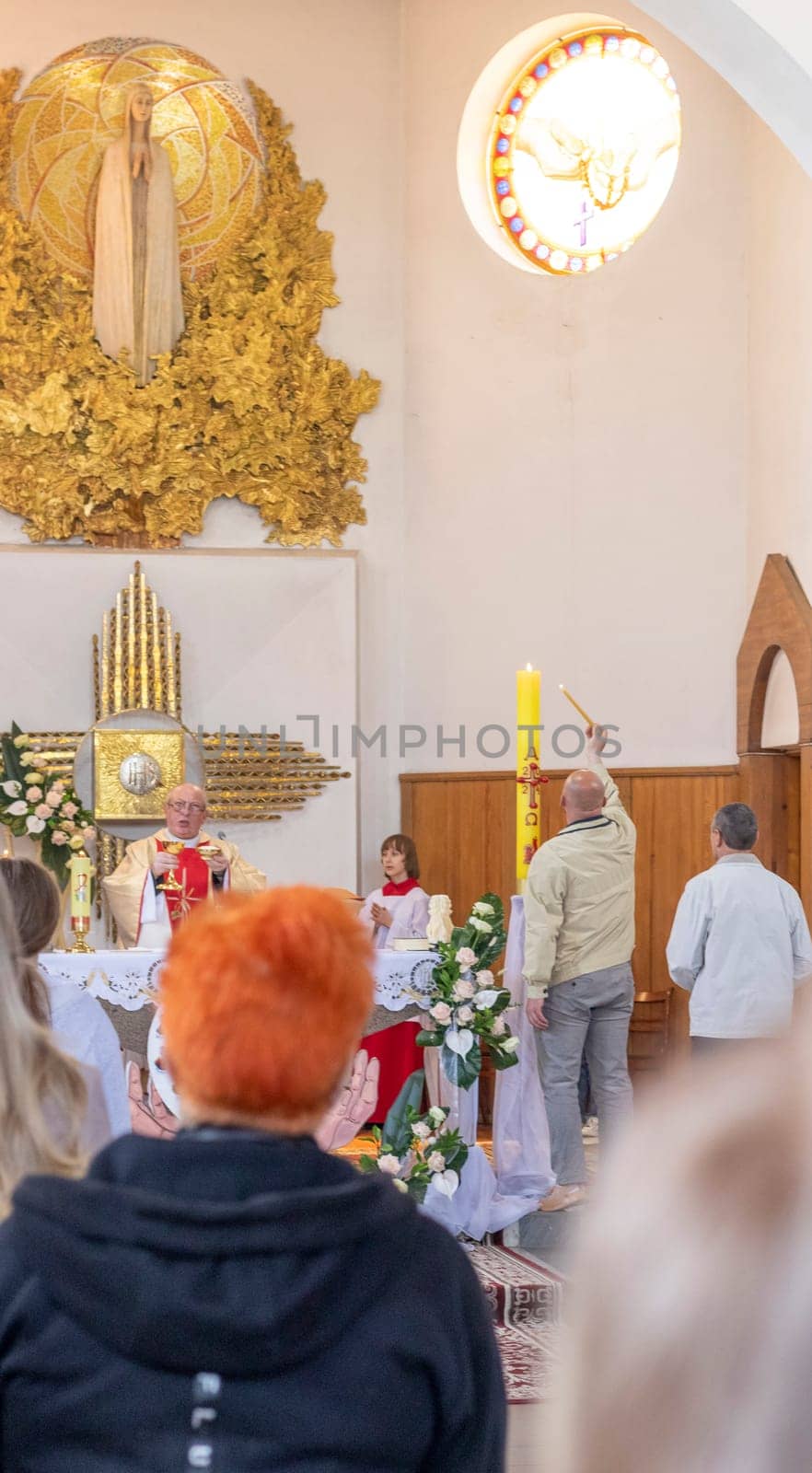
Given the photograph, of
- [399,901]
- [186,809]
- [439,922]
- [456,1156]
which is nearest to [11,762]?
[186,809]

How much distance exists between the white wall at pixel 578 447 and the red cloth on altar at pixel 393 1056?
6.88ft

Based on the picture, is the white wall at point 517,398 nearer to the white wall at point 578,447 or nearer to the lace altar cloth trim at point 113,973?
the white wall at point 578,447

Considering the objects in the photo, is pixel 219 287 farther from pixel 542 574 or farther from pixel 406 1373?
pixel 406 1373

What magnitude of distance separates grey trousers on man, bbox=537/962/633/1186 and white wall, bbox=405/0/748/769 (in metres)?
2.93

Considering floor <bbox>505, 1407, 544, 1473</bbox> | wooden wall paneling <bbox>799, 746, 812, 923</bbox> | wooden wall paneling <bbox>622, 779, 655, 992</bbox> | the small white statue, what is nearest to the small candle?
the small white statue

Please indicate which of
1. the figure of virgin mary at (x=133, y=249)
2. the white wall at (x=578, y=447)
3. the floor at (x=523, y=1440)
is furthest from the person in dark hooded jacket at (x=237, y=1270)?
the figure of virgin mary at (x=133, y=249)

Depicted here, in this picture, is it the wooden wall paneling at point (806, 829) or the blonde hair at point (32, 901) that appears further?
the wooden wall paneling at point (806, 829)

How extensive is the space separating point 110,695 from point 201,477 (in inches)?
61.5

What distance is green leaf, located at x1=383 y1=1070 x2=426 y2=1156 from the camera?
6461 mm

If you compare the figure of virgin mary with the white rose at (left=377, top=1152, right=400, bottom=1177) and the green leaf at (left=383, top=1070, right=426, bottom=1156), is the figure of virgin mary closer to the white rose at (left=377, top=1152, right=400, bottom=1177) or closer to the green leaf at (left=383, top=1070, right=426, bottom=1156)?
the green leaf at (left=383, top=1070, right=426, bottom=1156)

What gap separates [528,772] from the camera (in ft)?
A: 22.6

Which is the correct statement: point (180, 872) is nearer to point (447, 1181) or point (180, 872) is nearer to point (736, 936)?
point (447, 1181)

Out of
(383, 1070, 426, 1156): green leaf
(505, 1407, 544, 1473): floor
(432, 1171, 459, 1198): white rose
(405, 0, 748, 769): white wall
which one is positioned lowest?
(505, 1407, 544, 1473): floor

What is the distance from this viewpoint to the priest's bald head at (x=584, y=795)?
713cm
